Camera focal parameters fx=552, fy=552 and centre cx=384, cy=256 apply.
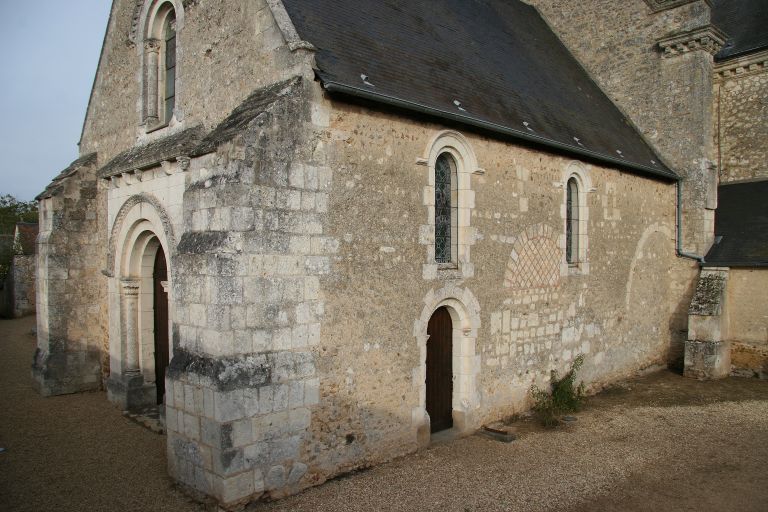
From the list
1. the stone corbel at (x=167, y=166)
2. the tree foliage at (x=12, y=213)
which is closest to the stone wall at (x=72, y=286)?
the stone corbel at (x=167, y=166)

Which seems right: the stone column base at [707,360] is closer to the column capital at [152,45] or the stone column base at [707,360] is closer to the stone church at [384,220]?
the stone church at [384,220]

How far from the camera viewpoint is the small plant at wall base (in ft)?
26.8

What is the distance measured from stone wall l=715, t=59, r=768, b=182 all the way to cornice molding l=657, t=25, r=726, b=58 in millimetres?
775

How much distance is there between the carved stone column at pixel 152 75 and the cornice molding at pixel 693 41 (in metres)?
10.5

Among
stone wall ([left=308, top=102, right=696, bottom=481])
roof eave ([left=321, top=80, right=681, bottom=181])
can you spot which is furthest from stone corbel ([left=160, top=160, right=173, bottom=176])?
roof eave ([left=321, top=80, right=681, bottom=181])

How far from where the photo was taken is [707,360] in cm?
1096

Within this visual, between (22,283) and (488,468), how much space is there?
21845 mm

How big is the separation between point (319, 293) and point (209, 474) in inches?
79.8

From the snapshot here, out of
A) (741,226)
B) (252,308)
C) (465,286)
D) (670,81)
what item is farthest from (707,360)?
(252,308)

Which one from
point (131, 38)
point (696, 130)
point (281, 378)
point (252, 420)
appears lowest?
point (252, 420)

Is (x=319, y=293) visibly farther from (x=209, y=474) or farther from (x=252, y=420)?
(x=209, y=474)

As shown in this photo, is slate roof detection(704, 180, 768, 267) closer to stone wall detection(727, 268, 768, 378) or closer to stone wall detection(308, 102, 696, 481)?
stone wall detection(727, 268, 768, 378)

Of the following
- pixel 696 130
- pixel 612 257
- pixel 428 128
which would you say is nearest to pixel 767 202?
pixel 696 130

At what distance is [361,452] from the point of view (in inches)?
243
